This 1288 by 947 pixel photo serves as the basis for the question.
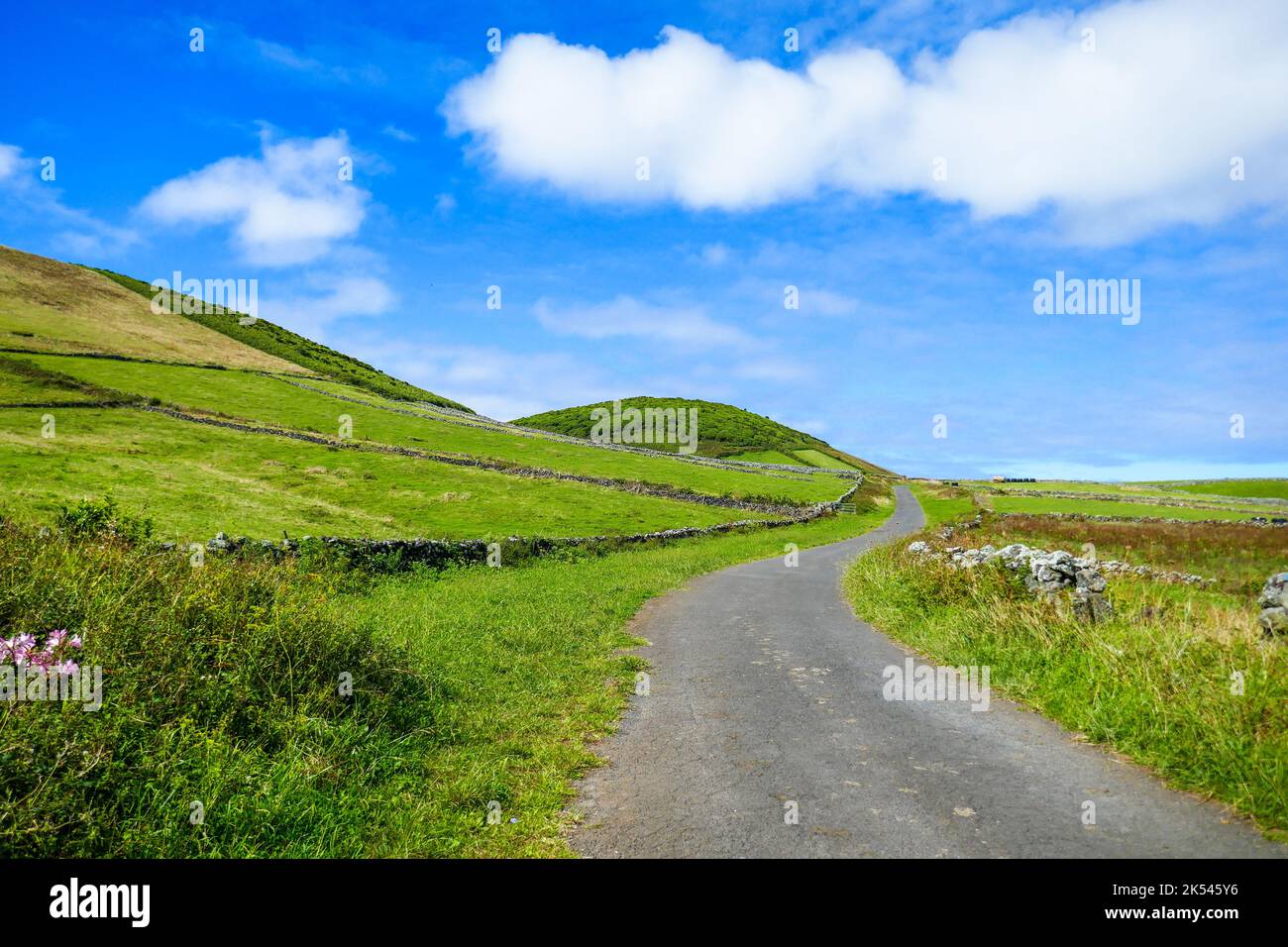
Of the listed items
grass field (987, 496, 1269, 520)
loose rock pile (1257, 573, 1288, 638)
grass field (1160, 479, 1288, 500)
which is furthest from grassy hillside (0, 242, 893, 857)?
grass field (1160, 479, 1288, 500)

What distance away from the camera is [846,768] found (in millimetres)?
7316

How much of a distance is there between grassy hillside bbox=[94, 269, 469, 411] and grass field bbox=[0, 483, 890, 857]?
4065 inches

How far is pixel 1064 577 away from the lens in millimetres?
13656

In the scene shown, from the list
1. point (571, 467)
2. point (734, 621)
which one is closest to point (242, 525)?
point (734, 621)

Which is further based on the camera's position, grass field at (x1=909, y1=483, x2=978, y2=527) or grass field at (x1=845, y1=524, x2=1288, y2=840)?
grass field at (x1=909, y1=483, x2=978, y2=527)

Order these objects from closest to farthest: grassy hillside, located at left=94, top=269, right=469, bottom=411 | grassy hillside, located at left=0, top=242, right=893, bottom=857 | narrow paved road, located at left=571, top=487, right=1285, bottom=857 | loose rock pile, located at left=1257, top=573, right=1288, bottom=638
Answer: grassy hillside, located at left=0, top=242, right=893, bottom=857
narrow paved road, located at left=571, top=487, right=1285, bottom=857
loose rock pile, located at left=1257, top=573, right=1288, bottom=638
grassy hillside, located at left=94, top=269, right=469, bottom=411

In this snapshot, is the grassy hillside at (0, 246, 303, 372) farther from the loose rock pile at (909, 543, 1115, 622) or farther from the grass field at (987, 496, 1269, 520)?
the grass field at (987, 496, 1269, 520)

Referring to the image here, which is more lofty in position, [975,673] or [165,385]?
[165,385]

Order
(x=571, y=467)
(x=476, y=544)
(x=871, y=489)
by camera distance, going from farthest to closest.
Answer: (x=871, y=489)
(x=571, y=467)
(x=476, y=544)

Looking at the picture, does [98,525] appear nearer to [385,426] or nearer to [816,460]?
[385,426]

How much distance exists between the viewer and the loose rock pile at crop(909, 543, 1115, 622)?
38.0ft

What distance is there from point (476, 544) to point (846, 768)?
2017 centimetres

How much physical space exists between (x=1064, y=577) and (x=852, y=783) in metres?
9.46
